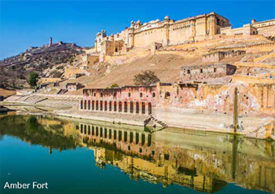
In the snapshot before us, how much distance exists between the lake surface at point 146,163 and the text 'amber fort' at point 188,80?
222cm

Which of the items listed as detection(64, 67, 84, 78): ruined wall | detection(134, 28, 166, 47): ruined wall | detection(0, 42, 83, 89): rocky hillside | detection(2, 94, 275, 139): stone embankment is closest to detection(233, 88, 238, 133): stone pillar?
detection(2, 94, 275, 139): stone embankment

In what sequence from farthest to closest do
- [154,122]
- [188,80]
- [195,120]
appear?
[188,80], [154,122], [195,120]

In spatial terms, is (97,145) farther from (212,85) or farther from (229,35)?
(229,35)

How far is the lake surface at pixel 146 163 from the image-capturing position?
1395cm

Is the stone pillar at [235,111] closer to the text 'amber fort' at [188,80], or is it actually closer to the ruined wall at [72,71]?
the text 'amber fort' at [188,80]

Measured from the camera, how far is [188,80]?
33719 mm

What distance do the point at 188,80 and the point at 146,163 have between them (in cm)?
1812

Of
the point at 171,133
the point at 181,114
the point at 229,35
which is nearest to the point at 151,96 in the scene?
the point at 181,114

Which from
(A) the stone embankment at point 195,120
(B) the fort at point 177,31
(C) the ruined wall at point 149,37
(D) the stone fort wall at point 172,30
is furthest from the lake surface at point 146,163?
(C) the ruined wall at point 149,37

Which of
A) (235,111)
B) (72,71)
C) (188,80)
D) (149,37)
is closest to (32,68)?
(72,71)

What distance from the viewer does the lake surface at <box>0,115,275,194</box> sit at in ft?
45.8

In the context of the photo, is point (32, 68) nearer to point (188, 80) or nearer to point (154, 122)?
point (188, 80)

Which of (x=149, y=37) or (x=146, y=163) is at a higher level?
(x=149, y=37)

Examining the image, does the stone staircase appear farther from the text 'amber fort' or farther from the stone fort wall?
the stone fort wall
